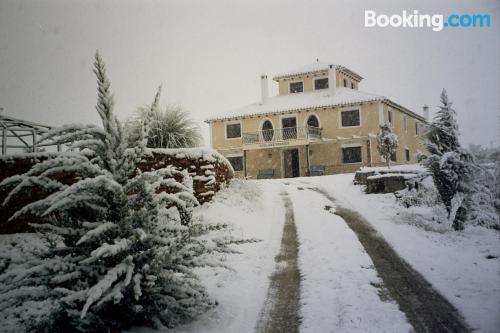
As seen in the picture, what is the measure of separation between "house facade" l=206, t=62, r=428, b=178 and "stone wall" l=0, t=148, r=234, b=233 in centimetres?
1187

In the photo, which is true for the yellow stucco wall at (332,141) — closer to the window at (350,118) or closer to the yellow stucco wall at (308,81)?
the window at (350,118)

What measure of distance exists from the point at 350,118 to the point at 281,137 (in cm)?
429

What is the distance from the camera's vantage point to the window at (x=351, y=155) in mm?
21906

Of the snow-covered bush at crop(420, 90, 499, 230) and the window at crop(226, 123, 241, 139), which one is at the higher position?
the window at crop(226, 123, 241, 139)

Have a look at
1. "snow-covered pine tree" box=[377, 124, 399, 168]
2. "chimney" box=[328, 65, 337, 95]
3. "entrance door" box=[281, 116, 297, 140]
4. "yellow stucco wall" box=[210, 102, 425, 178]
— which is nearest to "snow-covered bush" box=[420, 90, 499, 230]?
"snow-covered pine tree" box=[377, 124, 399, 168]

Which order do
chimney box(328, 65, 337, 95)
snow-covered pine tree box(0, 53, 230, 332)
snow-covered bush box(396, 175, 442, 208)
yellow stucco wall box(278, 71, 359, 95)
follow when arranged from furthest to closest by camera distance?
yellow stucco wall box(278, 71, 359, 95) → chimney box(328, 65, 337, 95) → snow-covered bush box(396, 175, 442, 208) → snow-covered pine tree box(0, 53, 230, 332)

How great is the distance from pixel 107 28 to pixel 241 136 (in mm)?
18701

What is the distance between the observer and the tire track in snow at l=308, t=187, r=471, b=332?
3719 mm

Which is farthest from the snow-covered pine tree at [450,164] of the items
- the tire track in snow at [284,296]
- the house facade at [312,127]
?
the house facade at [312,127]

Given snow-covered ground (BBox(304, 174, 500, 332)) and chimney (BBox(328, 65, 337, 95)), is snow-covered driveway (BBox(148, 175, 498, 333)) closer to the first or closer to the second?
snow-covered ground (BBox(304, 174, 500, 332))

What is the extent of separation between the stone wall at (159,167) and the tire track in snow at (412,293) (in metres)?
3.87

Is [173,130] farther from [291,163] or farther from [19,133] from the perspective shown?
[291,163]

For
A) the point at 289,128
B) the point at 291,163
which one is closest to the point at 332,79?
the point at 289,128

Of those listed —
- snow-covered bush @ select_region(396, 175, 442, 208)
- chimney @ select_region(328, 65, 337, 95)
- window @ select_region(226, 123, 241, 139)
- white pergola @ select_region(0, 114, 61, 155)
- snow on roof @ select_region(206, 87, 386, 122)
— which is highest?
chimney @ select_region(328, 65, 337, 95)
